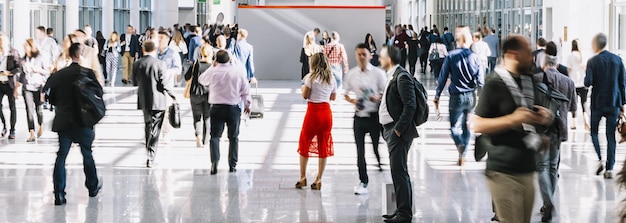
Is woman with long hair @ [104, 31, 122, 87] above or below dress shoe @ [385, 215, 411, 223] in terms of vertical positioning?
above

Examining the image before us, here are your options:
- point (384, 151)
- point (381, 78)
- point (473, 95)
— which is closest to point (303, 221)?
point (381, 78)

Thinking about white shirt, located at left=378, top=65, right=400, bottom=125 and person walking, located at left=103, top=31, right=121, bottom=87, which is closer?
white shirt, located at left=378, top=65, right=400, bottom=125

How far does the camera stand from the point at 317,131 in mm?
11383

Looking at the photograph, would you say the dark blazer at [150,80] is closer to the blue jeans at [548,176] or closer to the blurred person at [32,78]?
the blurred person at [32,78]

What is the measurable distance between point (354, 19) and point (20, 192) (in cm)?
2428

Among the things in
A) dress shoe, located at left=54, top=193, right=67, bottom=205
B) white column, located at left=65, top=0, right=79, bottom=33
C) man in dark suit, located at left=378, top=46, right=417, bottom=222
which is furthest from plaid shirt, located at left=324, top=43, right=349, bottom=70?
white column, located at left=65, top=0, right=79, bottom=33

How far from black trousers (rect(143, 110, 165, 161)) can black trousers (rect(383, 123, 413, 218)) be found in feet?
16.3

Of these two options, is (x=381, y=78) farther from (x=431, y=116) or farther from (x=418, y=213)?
(x=431, y=116)

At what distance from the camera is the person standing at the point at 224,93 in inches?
493

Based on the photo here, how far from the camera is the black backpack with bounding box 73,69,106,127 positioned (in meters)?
10.5

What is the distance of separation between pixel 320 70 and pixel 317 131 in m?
0.65

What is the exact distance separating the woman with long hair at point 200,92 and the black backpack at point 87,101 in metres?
4.31

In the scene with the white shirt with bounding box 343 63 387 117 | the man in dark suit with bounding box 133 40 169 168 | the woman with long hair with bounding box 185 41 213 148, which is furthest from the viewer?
the woman with long hair with bounding box 185 41 213 148

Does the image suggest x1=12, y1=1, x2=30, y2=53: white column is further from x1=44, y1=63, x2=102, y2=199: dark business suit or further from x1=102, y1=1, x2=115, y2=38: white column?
x1=44, y1=63, x2=102, y2=199: dark business suit
